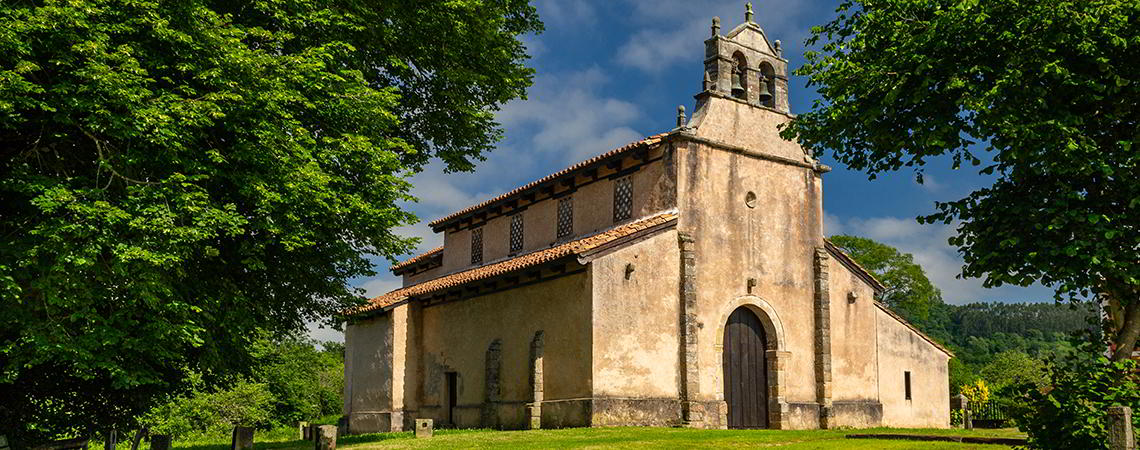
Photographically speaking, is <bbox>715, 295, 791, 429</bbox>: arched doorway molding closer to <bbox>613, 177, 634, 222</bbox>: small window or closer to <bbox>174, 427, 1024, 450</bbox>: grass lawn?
<bbox>613, 177, 634, 222</bbox>: small window

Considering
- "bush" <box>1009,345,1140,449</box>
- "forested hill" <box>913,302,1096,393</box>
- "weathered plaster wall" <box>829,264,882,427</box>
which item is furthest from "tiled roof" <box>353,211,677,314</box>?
"forested hill" <box>913,302,1096,393</box>

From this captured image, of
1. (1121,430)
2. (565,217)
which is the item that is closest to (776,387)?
(565,217)

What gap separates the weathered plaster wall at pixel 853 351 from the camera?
93.2 ft

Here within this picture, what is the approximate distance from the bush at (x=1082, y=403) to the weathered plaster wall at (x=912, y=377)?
57.3 feet

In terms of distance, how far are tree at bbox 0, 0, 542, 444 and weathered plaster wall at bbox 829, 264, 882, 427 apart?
15.1m

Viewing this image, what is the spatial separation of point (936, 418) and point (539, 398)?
48.5ft

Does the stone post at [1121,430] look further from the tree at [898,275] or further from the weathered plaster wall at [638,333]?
the tree at [898,275]

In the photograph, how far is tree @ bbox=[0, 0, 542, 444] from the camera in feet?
45.8

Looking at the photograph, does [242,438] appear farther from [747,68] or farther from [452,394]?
[747,68]

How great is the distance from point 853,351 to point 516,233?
11807 mm

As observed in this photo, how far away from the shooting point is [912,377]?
1230 inches

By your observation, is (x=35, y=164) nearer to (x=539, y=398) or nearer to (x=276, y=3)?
(x=276, y=3)

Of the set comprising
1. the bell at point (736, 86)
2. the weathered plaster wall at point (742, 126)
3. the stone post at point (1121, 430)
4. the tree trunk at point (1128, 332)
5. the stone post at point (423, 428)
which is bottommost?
the stone post at point (423, 428)

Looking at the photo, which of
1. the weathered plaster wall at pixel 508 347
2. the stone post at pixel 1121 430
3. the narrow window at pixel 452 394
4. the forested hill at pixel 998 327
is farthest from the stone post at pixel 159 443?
the forested hill at pixel 998 327
